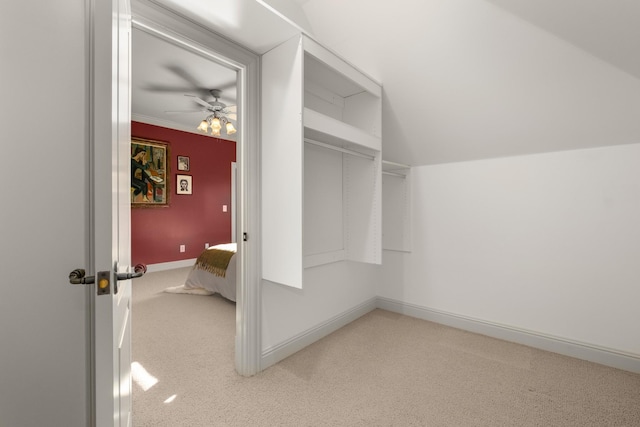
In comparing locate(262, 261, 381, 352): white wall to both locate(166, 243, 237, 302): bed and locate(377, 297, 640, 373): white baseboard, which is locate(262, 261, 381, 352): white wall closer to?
locate(377, 297, 640, 373): white baseboard

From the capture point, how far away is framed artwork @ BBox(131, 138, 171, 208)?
4555 millimetres

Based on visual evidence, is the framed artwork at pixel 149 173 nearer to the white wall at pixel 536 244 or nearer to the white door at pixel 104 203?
the white wall at pixel 536 244

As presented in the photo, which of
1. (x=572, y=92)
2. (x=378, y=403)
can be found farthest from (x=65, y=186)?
(x=572, y=92)

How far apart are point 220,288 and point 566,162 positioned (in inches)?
143

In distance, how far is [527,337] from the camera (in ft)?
8.14

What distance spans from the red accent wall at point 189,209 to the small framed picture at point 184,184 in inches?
2.4

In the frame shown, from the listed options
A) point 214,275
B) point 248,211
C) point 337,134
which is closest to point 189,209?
point 214,275

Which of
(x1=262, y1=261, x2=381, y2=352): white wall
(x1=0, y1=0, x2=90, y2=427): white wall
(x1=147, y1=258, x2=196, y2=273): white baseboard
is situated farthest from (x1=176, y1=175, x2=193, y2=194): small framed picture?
(x1=0, y1=0, x2=90, y2=427): white wall

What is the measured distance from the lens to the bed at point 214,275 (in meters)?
3.39

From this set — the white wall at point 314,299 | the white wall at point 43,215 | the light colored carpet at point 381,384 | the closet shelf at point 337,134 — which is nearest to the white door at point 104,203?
the white wall at point 43,215

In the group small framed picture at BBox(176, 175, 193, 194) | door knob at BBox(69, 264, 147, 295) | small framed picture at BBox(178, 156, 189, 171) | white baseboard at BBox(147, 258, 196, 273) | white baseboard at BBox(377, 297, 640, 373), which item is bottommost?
white baseboard at BBox(377, 297, 640, 373)

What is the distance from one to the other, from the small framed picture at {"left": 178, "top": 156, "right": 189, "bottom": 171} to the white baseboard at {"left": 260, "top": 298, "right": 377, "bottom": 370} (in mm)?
3953

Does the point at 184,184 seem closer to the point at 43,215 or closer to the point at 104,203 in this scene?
the point at 43,215

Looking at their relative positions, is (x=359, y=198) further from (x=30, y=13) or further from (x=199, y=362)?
(x=30, y=13)
